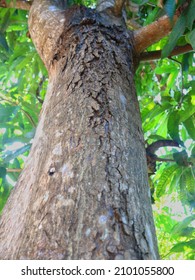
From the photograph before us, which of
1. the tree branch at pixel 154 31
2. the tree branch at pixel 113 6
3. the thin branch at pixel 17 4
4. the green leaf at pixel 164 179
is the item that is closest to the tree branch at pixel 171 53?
the tree branch at pixel 154 31

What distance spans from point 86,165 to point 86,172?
0.07 feet

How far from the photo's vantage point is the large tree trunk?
2.26 ft

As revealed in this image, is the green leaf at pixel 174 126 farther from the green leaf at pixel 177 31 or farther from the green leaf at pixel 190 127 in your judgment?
the green leaf at pixel 177 31

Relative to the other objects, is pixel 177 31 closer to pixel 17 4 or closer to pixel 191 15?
pixel 191 15

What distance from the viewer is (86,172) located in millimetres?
821

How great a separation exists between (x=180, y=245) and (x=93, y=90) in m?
1.02

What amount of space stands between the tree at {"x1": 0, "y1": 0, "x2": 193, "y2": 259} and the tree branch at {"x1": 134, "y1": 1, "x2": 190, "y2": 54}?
44 millimetres

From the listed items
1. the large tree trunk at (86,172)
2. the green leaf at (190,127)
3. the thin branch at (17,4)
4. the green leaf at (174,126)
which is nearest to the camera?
the large tree trunk at (86,172)

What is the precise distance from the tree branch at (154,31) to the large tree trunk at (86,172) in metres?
0.16

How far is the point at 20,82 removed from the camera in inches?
112

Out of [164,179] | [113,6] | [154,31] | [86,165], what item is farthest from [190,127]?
[86,165]

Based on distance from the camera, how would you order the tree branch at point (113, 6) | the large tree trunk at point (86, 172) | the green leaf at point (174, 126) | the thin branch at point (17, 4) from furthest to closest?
1. the thin branch at point (17, 4)
2. the green leaf at point (174, 126)
3. the tree branch at point (113, 6)
4. the large tree trunk at point (86, 172)


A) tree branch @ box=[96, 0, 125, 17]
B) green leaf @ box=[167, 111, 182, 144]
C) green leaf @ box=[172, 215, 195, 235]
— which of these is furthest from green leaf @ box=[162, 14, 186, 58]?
green leaf @ box=[172, 215, 195, 235]

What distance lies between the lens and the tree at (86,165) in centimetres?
69
